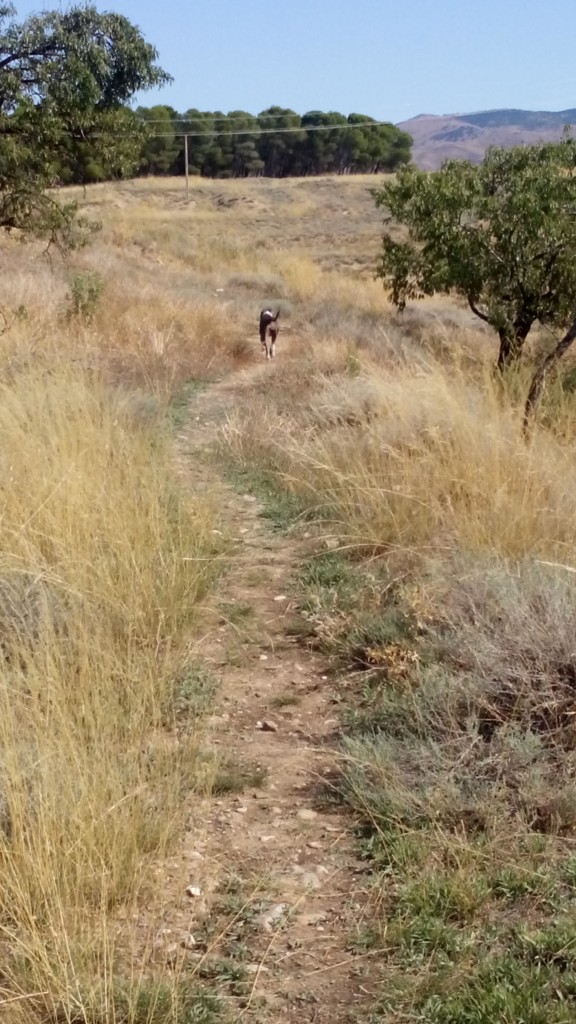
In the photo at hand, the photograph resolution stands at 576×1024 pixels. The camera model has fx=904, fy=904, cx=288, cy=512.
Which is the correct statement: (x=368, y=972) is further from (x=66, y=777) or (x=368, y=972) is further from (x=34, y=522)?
(x=34, y=522)

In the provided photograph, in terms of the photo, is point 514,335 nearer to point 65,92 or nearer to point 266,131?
point 65,92

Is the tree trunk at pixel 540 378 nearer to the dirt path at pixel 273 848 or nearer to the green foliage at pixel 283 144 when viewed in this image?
the dirt path at pixel 273 848

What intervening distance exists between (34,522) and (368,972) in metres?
2.50

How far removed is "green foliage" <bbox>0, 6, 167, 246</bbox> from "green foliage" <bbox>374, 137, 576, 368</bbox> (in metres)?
3.40

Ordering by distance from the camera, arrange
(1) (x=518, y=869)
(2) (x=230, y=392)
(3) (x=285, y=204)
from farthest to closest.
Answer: (3) (x=285, y=204) < (2) (x=230, y=392) < (1) (x=518, y=869)

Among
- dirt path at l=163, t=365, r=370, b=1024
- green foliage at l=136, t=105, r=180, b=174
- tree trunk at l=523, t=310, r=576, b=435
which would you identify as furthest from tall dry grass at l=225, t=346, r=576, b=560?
green foliage at l=136, t=105, r=180, b=174

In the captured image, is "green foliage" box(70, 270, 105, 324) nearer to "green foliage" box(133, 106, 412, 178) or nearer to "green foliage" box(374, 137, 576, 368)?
"green foliage" box(374, 137, 576, 368)

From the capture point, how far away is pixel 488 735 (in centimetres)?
315

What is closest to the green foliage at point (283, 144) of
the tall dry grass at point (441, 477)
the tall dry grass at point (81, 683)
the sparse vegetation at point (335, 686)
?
the tall dry grass at point (441, 477)

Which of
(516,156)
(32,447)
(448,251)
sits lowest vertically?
(32,447)

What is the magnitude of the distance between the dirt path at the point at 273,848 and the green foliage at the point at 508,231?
19.9ft

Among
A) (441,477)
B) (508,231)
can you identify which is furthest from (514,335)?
(441,477)

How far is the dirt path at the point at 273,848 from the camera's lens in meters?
2.24

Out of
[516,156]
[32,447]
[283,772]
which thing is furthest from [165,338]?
[283,772]
